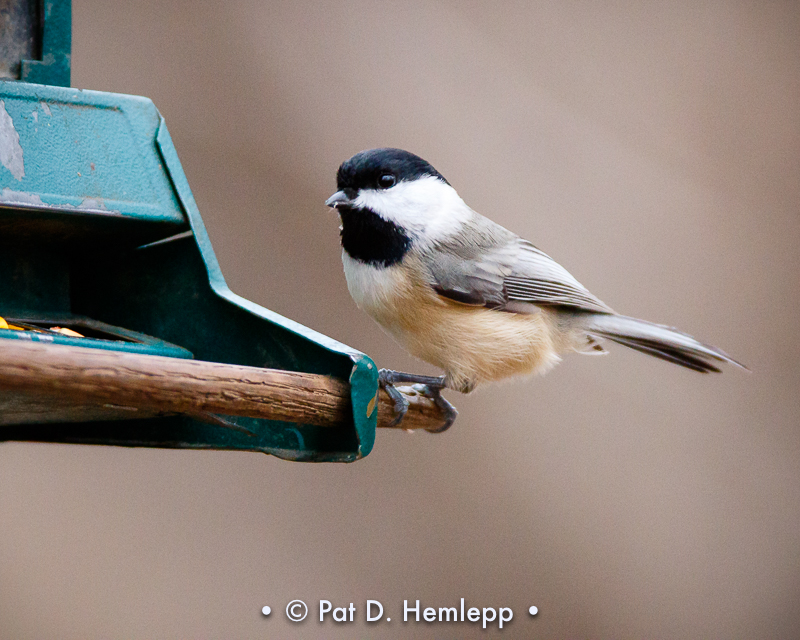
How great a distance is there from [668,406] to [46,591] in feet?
7.93

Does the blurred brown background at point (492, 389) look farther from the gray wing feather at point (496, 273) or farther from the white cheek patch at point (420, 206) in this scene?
the white cheek patch at point (420, 206)

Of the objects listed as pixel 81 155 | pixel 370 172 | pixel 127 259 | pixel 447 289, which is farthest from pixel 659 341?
pixel 81 155

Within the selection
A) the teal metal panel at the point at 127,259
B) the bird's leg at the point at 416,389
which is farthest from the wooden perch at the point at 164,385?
the bird's leg at the point at 416,389

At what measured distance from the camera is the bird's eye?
197 centimetres

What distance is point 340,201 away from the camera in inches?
75.2

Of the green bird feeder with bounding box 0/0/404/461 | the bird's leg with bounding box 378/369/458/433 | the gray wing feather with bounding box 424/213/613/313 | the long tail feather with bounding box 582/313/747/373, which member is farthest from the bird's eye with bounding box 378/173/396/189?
the long tail feather with bounding box 582/313/747/373

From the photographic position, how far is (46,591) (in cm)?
308

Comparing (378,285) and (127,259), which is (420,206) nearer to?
(378,285)

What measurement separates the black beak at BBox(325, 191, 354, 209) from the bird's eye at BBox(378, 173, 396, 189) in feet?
0.27

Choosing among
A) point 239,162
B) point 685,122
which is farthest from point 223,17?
point 685,122

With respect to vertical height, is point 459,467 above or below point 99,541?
above

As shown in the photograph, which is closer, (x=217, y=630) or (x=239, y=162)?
(x=217, y=630)

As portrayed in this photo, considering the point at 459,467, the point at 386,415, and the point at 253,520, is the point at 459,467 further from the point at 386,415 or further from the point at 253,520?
the point at 386,415

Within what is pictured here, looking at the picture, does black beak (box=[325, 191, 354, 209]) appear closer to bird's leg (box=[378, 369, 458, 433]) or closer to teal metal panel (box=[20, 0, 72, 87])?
bird's leg (box=[378, 369, 458, 433])
